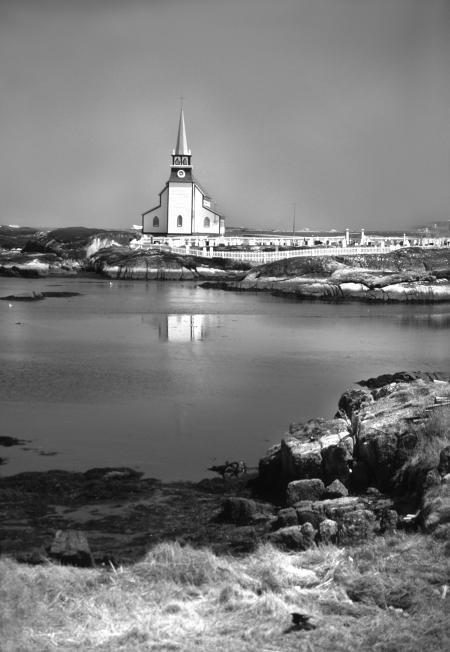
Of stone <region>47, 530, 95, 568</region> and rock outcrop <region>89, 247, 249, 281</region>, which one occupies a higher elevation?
rock outcrop <region>89, 247, 249, 281</region>

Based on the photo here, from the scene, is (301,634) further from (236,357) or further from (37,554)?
(236,357)

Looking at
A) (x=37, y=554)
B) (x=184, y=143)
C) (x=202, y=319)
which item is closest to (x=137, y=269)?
(x=184, y=143)

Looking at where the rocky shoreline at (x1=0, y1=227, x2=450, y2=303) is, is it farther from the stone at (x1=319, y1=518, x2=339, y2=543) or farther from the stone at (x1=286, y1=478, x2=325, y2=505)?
the stone at (x1=319, y1=518, x2=339, y2=543)

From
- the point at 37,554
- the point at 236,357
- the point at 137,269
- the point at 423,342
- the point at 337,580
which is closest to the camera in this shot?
the point at 337,580

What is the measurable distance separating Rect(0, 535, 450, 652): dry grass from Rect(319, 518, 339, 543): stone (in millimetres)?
415

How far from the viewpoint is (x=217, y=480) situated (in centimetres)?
1275

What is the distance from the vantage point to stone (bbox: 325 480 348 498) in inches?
432

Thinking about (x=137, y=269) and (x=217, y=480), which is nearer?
(x=217, y=480)

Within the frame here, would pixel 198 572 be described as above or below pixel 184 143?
below

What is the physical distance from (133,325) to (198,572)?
27.6m

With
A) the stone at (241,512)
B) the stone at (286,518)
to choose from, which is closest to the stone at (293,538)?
the stone at (286,518)

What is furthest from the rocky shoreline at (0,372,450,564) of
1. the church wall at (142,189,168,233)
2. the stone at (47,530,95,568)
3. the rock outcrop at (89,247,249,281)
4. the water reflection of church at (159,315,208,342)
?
the church wall at (142,189,168,233)

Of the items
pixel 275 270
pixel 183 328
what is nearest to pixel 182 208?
pixel 275 270

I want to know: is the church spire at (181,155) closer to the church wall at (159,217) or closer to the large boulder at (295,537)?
the church wall at (159,217)
